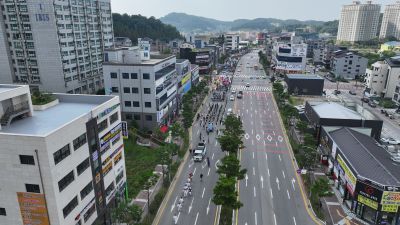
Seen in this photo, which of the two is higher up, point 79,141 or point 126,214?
point 79,141

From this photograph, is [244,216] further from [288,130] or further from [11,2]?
[11,2]

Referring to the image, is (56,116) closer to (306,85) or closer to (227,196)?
(227,196)

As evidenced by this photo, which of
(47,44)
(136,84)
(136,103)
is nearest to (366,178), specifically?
(136,84)

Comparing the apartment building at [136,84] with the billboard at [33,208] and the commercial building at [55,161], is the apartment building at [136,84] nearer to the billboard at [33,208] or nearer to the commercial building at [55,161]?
the commercial building at [55,161]

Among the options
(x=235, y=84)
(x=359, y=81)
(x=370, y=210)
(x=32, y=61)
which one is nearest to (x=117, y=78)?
(x=32, y=61)

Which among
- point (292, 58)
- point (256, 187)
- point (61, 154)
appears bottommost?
point (256, 187)

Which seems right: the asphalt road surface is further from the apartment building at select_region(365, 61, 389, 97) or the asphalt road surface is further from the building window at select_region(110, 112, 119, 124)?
the apartment building at select_region(365, 61, 389, 97)

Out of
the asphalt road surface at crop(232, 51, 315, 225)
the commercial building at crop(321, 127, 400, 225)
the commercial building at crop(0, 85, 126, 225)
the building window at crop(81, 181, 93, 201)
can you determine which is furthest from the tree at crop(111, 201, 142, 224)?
the commercial building at crop(321, 127, 400, 225)
